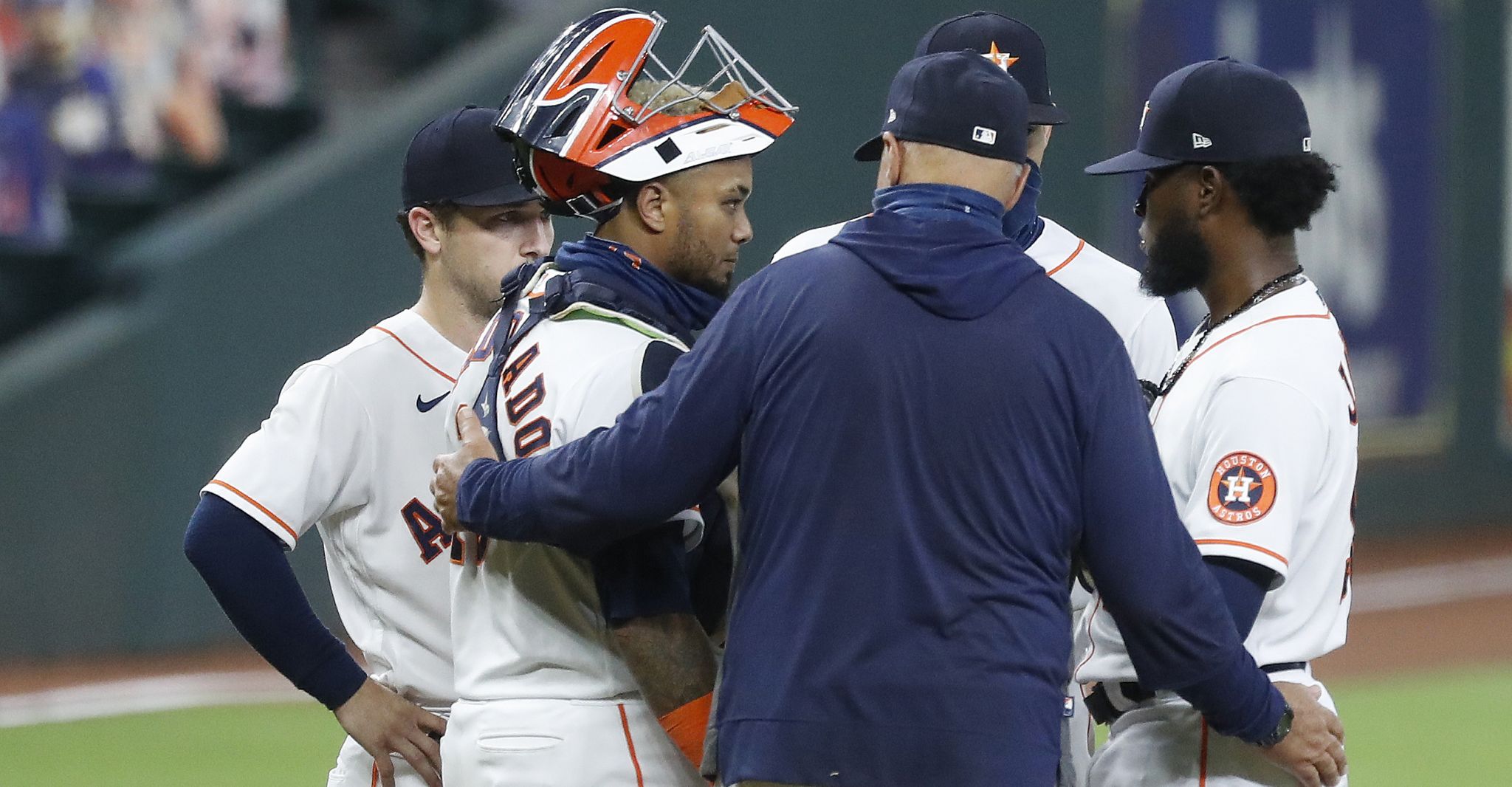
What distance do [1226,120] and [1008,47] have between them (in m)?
0.92

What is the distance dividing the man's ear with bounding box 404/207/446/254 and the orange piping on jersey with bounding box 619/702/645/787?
1046 mm

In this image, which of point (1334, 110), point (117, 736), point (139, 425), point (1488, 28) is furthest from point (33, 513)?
point (1488, 28)

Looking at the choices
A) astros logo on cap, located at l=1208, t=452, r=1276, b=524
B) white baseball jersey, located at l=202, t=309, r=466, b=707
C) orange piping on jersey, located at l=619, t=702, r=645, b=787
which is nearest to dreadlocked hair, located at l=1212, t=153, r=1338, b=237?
astros logo on cap, located at l=1208, t=452, r=1276, b=524

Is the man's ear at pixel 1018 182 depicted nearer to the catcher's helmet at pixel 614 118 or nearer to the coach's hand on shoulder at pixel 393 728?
the catcher's helmet at pixel 614 118

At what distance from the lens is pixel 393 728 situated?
293 centimetres

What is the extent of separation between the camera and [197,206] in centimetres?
949

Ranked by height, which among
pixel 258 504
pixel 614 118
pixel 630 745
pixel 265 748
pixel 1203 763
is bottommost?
pixel 265 748

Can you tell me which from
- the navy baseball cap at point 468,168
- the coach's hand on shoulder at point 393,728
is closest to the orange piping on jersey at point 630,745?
the coach's hand on shoulder at point 393,728

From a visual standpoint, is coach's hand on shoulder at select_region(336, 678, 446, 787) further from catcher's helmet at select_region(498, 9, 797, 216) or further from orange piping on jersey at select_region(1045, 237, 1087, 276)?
orange piping on jersey at select_region(1045, 237, 1087, 276)

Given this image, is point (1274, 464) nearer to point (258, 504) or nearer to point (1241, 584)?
point (1241, 584)

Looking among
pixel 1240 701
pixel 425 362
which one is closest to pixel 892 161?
pixel 1240 701

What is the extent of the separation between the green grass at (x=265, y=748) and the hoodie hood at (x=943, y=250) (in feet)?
15.7

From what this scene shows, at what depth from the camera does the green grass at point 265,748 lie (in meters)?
6.70

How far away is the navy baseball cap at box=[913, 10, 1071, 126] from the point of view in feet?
11.7
